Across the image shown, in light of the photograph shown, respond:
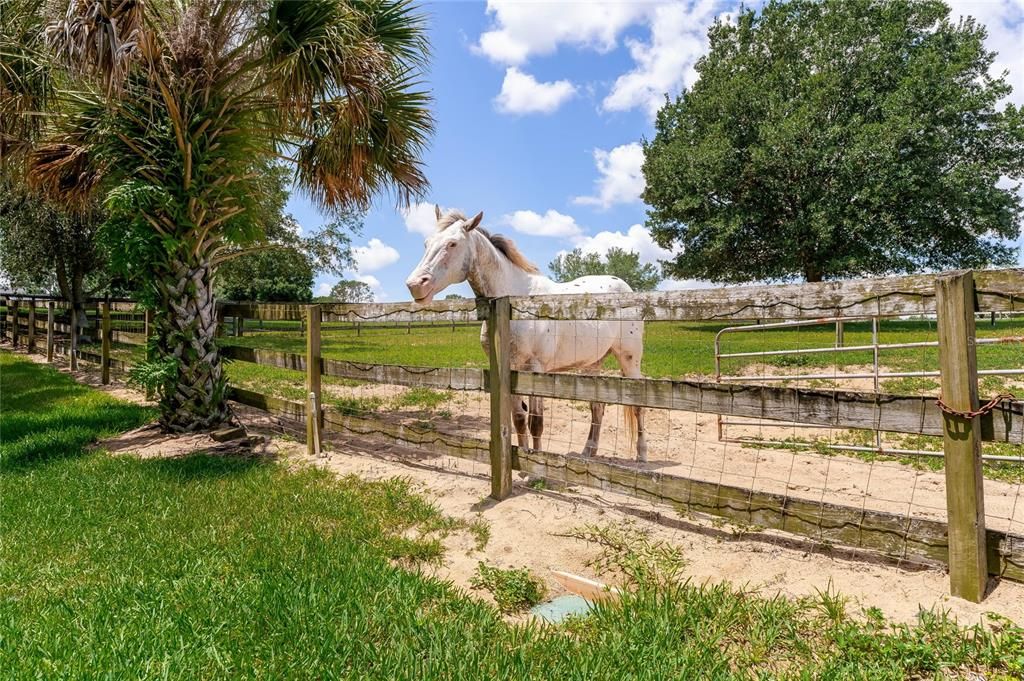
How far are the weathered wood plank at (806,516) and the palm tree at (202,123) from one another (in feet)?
14.5

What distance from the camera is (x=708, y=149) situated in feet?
71.5

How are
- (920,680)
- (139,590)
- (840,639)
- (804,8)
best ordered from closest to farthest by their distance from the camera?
(920,680), (840,639), (139,590), (804,8)

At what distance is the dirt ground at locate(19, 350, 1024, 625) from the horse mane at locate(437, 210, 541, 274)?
188 cm

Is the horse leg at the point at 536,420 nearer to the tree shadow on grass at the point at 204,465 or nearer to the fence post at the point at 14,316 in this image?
the tree shadow on grass at the point at 204,465

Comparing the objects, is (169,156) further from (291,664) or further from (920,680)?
(920,680)

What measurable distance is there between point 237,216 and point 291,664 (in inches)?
218

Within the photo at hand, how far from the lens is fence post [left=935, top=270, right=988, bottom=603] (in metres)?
2.36

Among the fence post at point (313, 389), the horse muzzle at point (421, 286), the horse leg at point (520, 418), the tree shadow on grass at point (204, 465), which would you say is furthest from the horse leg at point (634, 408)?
the tree shadow on grass at point (204, 465)

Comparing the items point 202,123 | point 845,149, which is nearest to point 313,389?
point 202,123

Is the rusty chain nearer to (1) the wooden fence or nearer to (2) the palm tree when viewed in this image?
(1) the wooden fence

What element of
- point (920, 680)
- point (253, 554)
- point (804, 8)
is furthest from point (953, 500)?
point (804, 8)

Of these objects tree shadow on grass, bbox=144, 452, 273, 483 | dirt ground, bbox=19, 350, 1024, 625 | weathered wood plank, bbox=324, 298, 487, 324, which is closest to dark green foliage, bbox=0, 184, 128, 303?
tree shadow on grass, bbox=144, 452, 273, 483

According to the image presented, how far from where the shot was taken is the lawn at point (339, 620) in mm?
2059

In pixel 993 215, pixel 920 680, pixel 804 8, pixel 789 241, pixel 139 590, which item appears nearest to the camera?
pixel 920 680
